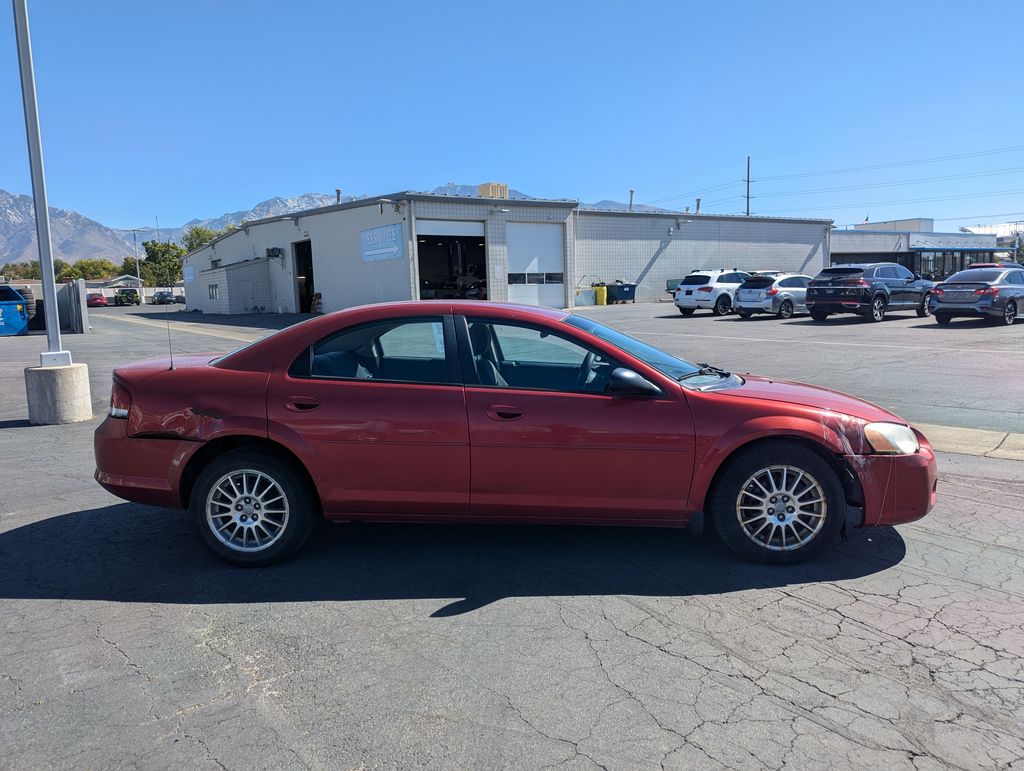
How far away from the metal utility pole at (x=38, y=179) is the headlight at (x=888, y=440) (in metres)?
9.14

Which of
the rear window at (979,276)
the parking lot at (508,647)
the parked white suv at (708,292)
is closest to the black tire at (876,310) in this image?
the rear window at (979,276)

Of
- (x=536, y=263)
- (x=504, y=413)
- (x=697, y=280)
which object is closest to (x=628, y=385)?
(x=504, y=413)

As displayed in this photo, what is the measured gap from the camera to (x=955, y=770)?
2498 mm

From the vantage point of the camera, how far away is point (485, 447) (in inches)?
162

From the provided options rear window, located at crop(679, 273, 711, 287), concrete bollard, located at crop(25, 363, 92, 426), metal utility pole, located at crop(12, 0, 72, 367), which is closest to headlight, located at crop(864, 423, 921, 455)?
metal utility pole, located at crop(12, 0, 72, 367)

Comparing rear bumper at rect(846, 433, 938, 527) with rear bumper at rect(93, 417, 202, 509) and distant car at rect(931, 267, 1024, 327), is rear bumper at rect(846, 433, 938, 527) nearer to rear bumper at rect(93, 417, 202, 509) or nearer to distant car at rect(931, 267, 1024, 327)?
rear bumper at rect(93, 417, 202, 509)

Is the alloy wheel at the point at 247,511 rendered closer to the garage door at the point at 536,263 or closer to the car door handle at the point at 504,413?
the car door handle at the point at 504,413

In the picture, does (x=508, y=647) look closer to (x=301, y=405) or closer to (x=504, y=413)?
(x=504, y=413)

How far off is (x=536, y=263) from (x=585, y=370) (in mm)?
30160

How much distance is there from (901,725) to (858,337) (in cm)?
1670

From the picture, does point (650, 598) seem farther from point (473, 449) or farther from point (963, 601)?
point (963, 601)

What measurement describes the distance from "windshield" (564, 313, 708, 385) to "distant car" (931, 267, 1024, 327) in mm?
18635

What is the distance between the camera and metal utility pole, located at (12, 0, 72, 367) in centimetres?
881

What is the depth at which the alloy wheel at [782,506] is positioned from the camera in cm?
418
